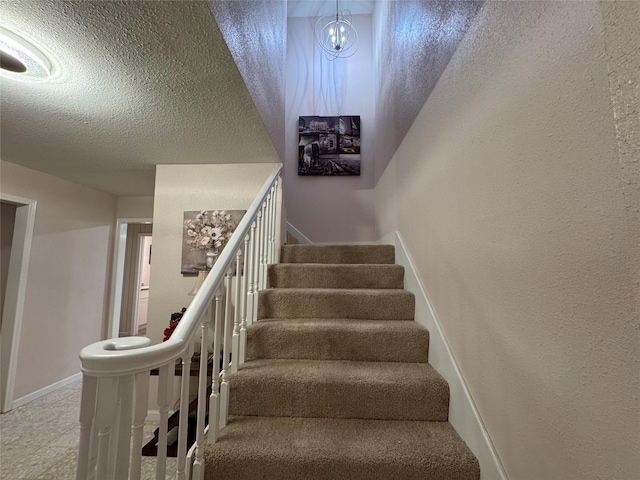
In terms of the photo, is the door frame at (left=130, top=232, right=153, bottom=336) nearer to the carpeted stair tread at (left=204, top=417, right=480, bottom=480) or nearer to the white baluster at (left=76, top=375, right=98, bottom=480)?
the carpeted stair tread at (left=204, top=417, right=480, bottom=480)

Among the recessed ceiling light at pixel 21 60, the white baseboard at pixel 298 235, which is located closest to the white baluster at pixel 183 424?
the recessed ceiling light at pixel 21 60

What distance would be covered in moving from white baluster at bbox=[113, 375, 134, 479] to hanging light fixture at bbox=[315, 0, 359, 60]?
385 cm

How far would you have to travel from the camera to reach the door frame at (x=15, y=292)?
7.54ft

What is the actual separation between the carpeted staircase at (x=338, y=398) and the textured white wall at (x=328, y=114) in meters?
1.60

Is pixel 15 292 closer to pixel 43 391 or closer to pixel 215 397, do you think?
pixel 43 391

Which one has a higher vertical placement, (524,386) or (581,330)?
(581,330)

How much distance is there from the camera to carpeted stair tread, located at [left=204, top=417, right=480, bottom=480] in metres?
0.98

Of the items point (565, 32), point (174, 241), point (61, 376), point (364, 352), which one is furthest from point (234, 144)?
point (61, 376)

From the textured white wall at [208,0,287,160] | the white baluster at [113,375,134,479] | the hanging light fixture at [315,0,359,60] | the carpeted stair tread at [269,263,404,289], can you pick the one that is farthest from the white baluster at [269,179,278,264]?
the hanging light fixture at [315,0,359,60]

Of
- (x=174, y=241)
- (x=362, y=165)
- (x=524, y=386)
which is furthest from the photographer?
(x=362, y=165)

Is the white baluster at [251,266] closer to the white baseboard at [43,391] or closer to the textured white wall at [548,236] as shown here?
the textured white wall at [548,236]

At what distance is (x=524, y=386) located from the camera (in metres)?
0.77

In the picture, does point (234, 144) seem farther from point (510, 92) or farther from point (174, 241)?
point (510, 92)

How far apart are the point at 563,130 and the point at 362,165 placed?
2825 millimetres
